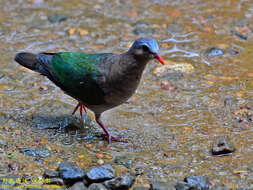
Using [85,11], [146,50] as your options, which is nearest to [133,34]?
[85,11]

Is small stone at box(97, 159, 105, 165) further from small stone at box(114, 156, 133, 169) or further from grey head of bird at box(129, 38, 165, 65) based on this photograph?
grey head of bird at box(129, 38, 165, 65)

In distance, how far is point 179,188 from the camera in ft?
13.5

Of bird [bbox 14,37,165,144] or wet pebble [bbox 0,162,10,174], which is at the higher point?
bird [bbox 14,37,165,144]

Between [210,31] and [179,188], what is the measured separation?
15.3 ft

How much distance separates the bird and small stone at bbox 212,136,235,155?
3.92 ft

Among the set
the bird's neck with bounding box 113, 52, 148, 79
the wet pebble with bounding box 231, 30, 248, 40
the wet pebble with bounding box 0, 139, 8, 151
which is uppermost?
the bird's neck with bounding box 113, 52, 148, 79

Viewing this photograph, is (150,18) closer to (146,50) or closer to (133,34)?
(133,34)

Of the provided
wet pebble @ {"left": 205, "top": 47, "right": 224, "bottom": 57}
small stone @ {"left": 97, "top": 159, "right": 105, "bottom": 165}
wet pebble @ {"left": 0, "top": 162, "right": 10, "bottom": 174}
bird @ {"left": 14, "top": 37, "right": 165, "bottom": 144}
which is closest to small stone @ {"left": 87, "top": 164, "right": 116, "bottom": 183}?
small stone @ {"left": 97, "top": 159, "right": 105, "bottom": 165}

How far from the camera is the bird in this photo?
15.9 ft

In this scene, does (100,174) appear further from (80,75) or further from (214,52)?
(214,52)

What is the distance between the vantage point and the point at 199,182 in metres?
4.20

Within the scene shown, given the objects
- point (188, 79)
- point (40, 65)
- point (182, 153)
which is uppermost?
point (40, 65)

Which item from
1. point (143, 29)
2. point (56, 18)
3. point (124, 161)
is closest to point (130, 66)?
point (124, 161)

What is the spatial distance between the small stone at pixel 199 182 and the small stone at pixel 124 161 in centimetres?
70
